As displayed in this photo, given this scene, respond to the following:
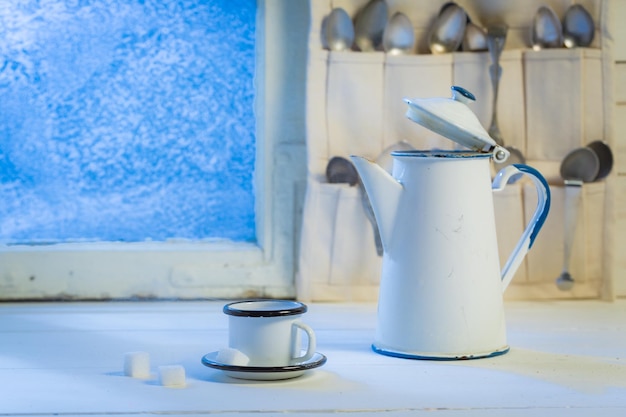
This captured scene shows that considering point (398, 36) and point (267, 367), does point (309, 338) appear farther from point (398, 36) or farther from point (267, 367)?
point (398, 36)

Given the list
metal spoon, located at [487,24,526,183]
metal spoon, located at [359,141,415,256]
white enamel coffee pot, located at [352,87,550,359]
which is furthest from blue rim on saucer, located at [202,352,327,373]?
metal spoon, located at [487,24,526,183]

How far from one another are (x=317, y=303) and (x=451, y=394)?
2.11ft

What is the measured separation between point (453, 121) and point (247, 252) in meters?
0.63

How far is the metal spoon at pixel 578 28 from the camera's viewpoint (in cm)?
159

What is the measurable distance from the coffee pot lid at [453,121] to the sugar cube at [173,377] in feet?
1.26

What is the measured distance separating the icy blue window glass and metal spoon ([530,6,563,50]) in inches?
18.2

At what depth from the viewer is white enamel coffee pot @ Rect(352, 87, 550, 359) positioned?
1.11m

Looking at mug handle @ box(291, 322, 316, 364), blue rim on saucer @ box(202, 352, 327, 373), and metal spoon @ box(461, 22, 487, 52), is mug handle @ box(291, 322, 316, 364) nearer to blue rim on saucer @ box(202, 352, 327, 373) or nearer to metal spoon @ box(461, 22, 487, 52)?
blue rim on saucer @ box(202, 352, 327, 373)

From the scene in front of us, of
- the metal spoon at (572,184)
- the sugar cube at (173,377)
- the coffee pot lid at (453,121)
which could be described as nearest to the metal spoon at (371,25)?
the metal spoon at (572,184)

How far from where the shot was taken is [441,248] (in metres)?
1.11

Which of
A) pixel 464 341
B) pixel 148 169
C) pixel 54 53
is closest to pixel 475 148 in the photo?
pixel 464 341

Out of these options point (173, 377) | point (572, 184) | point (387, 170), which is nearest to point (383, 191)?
point (173, 377)

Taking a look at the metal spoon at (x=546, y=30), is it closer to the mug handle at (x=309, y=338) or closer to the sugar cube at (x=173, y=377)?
the mug handle at (x=309, y=338)

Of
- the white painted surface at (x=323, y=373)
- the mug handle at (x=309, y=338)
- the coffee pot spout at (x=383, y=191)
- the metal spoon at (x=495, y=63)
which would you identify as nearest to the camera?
the white painted surface at (x=323, y=373)
